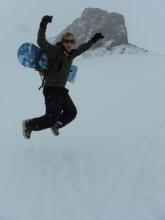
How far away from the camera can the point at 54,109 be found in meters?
7.56

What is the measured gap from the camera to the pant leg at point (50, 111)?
24.6 ft

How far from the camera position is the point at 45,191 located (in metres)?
6.15

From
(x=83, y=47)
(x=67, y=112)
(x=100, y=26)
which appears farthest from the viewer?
(x=100, y=26)

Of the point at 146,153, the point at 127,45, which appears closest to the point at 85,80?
the point at 146,153

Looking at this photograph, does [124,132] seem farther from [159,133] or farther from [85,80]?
[85,80]

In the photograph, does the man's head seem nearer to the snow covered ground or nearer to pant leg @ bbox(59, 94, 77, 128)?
pant leg @ bbox(59, 94, 77, 128)

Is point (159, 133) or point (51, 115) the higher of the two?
point (51, 115)

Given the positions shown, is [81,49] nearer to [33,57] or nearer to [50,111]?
[33,57]

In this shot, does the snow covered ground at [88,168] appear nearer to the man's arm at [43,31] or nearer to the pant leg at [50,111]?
the pant leg at [50,111]

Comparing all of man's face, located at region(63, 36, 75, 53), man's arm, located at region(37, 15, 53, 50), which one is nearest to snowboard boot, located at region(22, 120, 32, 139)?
man's arm, located at region(37, 15, 53, 50)

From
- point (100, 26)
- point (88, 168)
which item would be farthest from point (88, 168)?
point (100, 26)

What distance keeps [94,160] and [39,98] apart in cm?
874

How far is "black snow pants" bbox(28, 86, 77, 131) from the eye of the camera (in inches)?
296

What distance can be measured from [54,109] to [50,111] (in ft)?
0.25
